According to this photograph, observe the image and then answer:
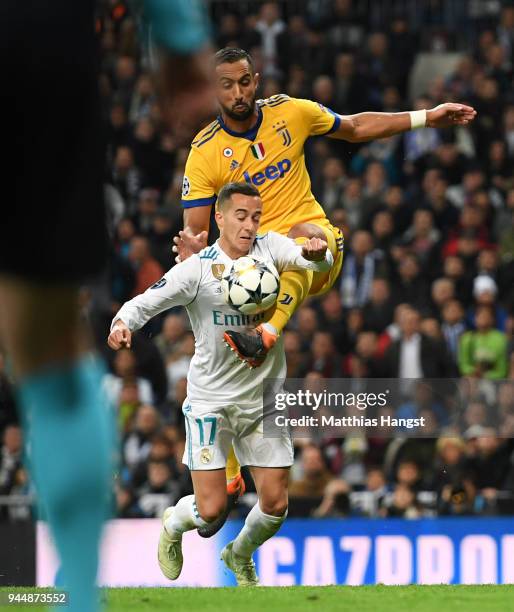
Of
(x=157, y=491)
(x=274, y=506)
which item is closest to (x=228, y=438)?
(x=274, y=506)

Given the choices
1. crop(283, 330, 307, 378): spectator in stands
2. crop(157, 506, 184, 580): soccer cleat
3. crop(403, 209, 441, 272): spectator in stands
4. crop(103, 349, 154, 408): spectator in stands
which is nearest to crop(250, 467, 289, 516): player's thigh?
crop(157, 506, 184, 580): soccer cleat

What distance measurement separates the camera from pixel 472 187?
13.1 m

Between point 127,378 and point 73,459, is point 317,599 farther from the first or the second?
point 127,378

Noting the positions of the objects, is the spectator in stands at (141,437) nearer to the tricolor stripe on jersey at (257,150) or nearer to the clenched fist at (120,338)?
the tricolor stripe on jersey at (257,150)

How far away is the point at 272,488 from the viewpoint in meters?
7.15

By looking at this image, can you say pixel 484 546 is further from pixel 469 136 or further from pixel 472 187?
pixel 469 136

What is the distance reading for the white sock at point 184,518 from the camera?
732 cm

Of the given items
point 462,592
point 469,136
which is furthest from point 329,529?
point 469,136

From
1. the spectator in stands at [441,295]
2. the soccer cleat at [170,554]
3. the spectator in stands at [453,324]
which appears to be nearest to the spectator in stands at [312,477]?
the spectator in stands at [453,324]

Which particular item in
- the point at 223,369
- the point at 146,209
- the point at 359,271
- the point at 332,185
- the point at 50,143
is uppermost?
the point at 332,185

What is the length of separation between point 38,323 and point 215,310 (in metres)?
4.40

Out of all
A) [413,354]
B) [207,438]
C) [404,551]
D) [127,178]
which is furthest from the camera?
[127,178]

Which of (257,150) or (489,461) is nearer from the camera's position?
(257,150)

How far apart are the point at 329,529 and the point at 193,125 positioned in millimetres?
6812
